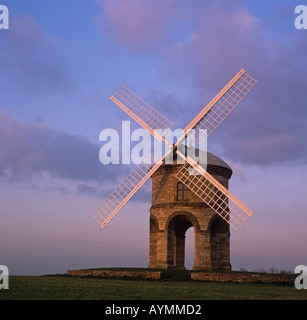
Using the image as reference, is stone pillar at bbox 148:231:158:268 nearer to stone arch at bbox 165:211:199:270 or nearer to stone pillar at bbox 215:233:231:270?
stone arch at bbox 165:211:199:270

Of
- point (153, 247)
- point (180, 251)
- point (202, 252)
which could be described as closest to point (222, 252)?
point (202, 252)

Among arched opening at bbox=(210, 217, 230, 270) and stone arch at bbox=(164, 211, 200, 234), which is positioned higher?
stone arch at bbox=(164, 211, 200, 234)

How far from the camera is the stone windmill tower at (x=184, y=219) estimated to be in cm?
2795

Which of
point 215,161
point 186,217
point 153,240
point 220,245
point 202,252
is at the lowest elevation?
point 202,252

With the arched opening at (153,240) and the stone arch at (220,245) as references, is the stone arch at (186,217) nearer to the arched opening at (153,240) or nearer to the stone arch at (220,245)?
the arched opening at (153,240)

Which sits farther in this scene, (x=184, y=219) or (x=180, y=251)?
(x=180, y=251)

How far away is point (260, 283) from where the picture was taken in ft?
70.7

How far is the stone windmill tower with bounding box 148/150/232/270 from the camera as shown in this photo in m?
28.0

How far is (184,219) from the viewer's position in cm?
2956

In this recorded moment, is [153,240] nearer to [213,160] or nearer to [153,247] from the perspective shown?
[153,247]

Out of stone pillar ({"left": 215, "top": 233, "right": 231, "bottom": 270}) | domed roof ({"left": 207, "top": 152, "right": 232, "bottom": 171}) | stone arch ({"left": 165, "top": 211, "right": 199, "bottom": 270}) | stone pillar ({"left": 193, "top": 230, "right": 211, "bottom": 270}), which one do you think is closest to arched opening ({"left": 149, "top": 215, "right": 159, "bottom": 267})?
stone arch ({"left": 165, "top": 211, "right": 199, "bottom": 270})
